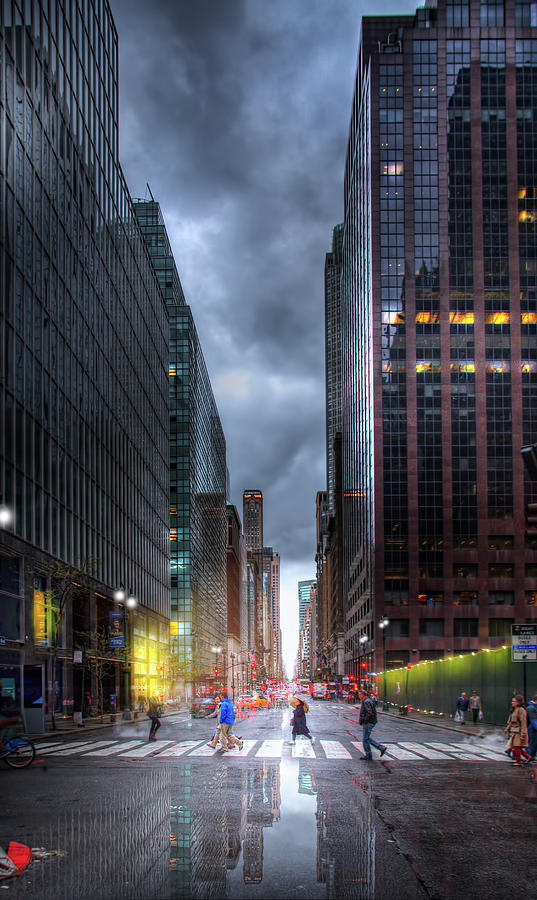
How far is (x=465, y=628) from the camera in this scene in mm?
102188

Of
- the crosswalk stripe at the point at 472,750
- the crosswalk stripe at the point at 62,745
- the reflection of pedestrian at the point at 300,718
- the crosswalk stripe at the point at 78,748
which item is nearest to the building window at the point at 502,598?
the crosswalk stripe at the point at 472,750

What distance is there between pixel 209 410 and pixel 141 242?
261 feet

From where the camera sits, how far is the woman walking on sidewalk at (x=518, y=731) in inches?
819

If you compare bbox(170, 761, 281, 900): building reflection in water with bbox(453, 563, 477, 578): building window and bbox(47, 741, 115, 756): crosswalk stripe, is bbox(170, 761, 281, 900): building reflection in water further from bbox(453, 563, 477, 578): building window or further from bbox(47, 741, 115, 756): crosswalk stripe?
bbox(453, 563, 477, 578): building window

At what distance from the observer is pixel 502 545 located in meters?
105

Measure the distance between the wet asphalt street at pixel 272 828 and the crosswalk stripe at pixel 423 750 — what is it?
1.36m

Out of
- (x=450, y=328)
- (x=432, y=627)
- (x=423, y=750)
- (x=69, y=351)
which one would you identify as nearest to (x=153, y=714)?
(x=423, y=750)

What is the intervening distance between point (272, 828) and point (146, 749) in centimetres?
1500

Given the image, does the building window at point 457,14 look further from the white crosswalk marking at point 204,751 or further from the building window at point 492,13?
the white crosswalk marking at point 204,751

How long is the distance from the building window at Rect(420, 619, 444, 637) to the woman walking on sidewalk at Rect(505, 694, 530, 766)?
272 ft

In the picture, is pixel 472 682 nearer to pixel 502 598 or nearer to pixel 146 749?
pixel 146 749

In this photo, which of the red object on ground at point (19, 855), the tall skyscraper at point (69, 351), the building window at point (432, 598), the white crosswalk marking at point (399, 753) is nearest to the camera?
the red object on ground at point (19, 855)

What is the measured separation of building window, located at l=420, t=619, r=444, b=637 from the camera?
334 ft

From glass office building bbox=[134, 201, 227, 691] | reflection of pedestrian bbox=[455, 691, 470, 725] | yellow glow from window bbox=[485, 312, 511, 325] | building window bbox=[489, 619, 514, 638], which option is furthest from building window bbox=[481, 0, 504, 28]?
reflection of pedestrian bbox=[455, 691, 470, 725]
